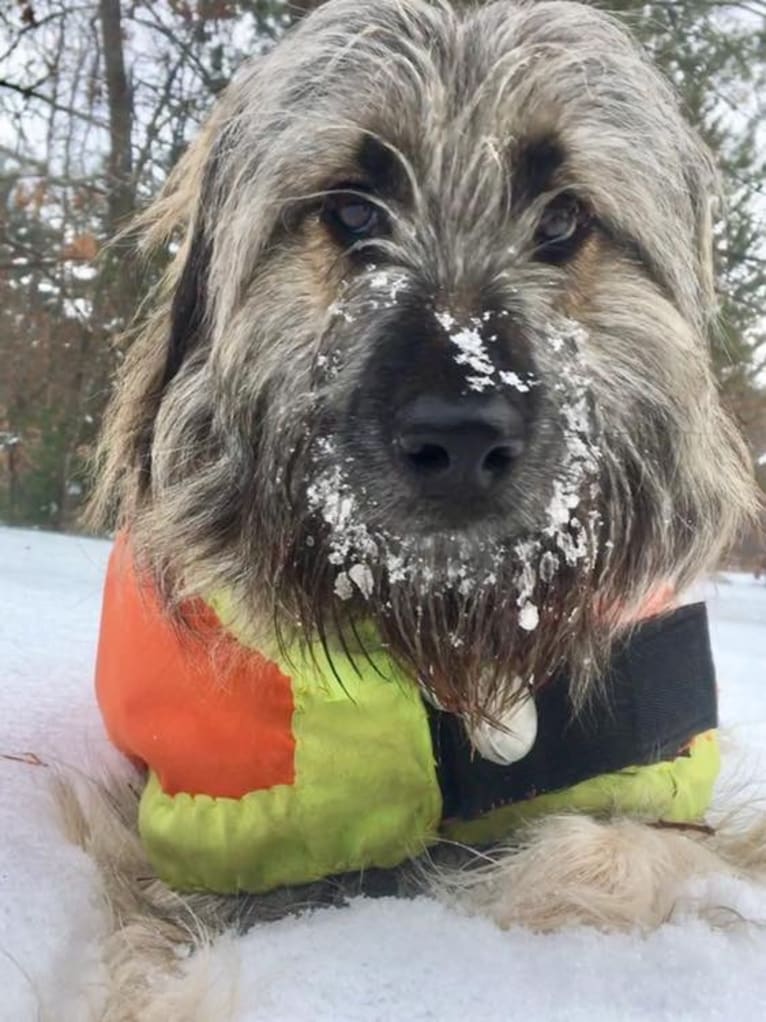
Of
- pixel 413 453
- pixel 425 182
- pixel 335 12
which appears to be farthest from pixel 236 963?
pixel 335 12

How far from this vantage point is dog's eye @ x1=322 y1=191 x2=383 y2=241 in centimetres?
169

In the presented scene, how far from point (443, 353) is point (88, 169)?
691 cm

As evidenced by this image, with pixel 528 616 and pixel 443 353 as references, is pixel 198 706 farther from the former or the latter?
pixel 443 353

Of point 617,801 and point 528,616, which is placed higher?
point 528,616

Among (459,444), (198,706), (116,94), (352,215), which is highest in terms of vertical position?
(116,94)

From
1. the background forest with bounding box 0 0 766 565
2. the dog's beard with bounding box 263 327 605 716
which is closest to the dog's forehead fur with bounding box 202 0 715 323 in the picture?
the dog's beard with bounding box 263 327 605 716

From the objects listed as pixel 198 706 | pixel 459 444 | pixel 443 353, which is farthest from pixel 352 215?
pixel 198 706

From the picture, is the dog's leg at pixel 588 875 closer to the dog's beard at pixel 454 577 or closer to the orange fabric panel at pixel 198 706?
the dog's beard at pixel 454 577

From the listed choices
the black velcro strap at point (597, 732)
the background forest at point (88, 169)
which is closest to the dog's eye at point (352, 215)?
the black velcro strap at point (597, 732)

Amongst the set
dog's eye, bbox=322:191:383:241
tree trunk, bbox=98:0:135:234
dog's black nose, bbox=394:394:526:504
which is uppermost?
tree trunk, bbox=98:0:135:234

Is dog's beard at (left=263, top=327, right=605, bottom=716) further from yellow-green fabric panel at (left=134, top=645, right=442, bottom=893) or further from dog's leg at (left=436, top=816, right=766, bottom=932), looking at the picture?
dog's leg at (left=436, top=816, right=766, bottom=932)

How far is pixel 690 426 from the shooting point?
5.61ft

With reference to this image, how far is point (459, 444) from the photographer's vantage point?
1.28m

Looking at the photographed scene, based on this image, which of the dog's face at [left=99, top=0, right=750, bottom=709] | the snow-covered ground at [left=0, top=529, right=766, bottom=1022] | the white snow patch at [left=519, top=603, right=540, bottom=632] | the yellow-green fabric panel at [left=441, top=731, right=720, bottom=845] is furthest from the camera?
the yellow-green fabric panel at [left=441, top=731, right=720, bottom=845]
